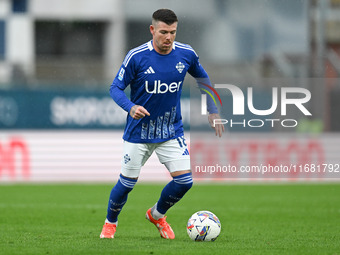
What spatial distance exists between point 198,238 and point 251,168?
9259 millimetres

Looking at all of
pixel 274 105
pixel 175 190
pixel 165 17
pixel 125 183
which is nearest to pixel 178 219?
pixel 175 190

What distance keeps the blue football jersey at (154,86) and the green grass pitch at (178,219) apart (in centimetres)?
108

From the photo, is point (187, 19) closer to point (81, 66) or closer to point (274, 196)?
point (81, 66)

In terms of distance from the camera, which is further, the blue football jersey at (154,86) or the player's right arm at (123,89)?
the blue football jersey at (154,86)

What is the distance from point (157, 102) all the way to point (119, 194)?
1.00 m

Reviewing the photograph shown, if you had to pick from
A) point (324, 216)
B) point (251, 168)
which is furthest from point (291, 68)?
point (324, 216)

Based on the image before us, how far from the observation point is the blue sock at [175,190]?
752 centimetres

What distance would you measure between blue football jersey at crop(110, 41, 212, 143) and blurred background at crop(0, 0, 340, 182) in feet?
29.1

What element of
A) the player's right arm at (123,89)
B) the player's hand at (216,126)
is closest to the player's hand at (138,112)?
the player's right arm at (123,89)

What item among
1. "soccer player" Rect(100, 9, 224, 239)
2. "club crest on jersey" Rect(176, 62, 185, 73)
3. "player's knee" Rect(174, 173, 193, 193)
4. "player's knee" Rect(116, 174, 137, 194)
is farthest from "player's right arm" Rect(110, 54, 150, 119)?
"player's knee" Rect(174, 173, 193, 193)

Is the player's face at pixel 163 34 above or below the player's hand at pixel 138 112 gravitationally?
above

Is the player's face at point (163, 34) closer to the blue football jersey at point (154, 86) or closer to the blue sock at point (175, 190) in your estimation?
the blue football jersey at point (154, 86)

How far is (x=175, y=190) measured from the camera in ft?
24.9

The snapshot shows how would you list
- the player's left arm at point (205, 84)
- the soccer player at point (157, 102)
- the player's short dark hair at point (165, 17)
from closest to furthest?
1. the player's short dark hair at point (165, 17)
2. the soccer player at point (157, 102)
3. the player's left arm at point (205, 84)
